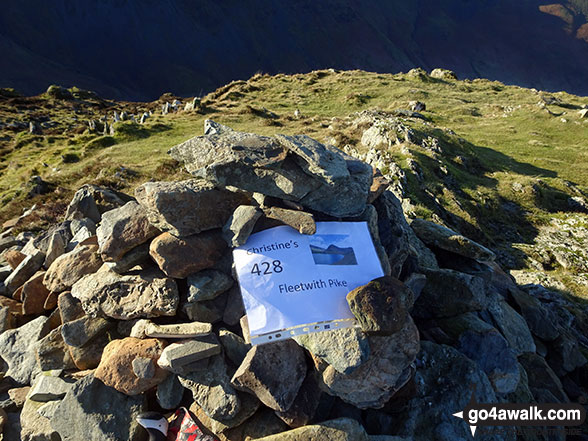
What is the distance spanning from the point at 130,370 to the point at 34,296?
142 inches

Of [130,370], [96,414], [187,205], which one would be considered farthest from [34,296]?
[187,205]

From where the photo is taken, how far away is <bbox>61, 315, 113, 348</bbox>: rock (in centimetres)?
509

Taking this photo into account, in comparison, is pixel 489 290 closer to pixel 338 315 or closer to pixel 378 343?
pixel 378 343

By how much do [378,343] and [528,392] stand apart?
3047mm

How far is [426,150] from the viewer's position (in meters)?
17.7

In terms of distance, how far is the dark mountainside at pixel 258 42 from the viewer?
422ft

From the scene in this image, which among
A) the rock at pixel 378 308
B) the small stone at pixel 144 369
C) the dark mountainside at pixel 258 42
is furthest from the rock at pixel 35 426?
the dark mountainside at pixel 258 42

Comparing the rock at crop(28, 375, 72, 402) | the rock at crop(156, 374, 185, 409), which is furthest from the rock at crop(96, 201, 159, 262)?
the rock at crop(156, 374, 185, 409)

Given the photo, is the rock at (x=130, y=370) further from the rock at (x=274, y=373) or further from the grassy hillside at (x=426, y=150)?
the grassy hillside at (x=426, y=150)

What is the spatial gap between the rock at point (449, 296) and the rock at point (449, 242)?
1.27 m

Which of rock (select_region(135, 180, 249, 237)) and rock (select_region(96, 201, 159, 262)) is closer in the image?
rock (select_region(135, 180, 249, 237))

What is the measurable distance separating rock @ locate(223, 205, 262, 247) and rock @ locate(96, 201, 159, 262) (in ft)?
3.99

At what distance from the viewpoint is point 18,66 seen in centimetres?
10694

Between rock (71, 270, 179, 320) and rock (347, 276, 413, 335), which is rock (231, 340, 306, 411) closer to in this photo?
rock (347, 276, 413, 335)
